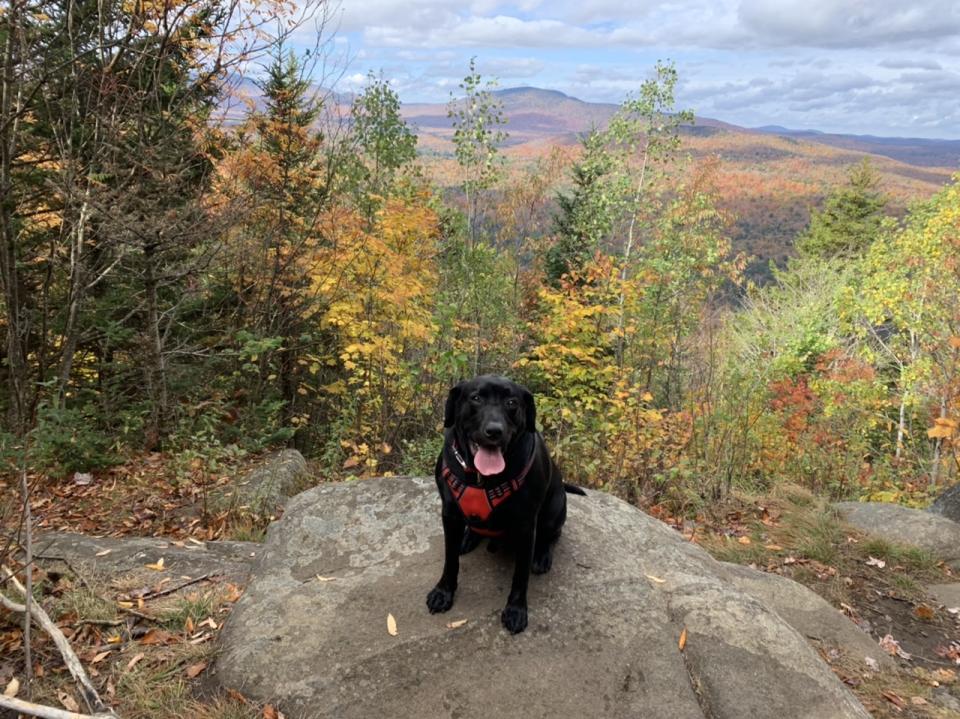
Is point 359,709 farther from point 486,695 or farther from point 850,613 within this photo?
point 850,613

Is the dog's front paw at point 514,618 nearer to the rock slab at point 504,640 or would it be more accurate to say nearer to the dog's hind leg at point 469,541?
the rock slab at point 504,640

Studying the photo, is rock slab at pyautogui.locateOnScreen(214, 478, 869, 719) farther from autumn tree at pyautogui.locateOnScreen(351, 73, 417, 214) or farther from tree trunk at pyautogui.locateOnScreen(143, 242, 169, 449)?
autumn tree at pyautogui.locateOnScreen(351, 73, 417, 214)

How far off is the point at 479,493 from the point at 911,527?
547 centimetres

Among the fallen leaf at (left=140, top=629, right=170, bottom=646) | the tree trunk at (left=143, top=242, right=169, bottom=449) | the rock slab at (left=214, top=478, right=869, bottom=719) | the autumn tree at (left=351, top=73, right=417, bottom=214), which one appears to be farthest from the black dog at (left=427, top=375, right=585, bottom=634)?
the autumn tree at (left=351, top=73, right=417, bottom=214)

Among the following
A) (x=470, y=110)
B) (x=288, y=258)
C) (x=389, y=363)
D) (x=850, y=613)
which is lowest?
(x=850, y=613)

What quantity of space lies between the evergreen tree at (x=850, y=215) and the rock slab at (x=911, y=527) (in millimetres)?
34507

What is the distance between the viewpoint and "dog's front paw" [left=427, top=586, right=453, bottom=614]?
2921 mm

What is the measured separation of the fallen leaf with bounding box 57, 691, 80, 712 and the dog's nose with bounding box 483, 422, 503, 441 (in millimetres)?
2006

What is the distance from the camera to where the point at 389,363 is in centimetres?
831

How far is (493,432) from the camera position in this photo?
2.58 metres

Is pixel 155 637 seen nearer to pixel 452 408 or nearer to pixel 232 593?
pixel 232 593

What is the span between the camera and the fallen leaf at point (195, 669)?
2639mm

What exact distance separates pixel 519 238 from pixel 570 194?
1391 centimetres

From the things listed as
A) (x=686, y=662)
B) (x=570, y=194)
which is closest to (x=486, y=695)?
(x=686, y=662)
